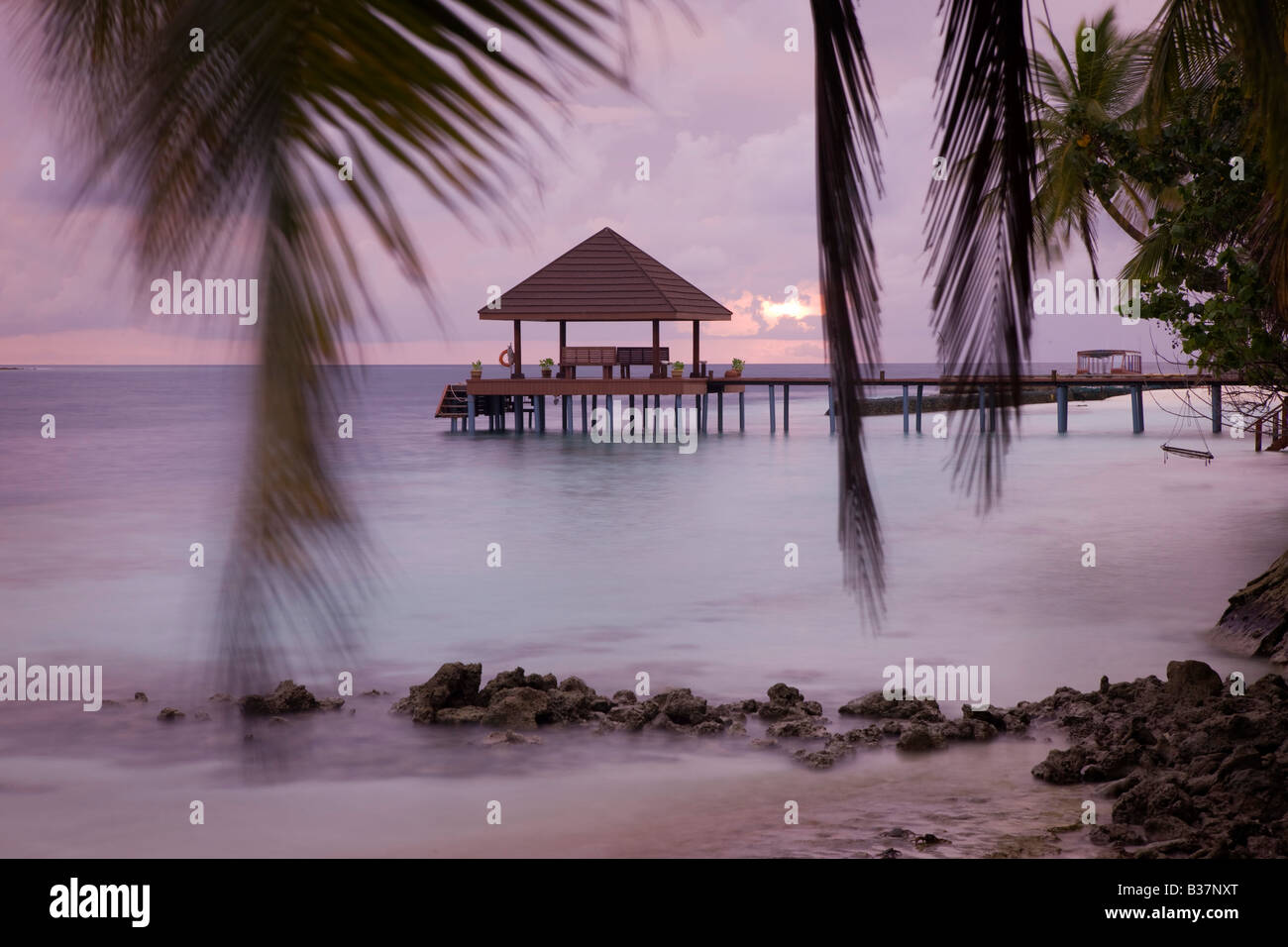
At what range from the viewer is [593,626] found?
9094 mm

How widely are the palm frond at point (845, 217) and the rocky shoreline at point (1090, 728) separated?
302 cm

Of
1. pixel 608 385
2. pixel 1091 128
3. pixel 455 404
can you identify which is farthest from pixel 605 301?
pixel 1091 128

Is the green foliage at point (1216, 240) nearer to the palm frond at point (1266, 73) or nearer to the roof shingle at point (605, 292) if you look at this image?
the palm frond at point (1266, 73)

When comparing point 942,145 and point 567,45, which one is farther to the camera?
point 942,145

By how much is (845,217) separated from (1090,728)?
15.6 ft

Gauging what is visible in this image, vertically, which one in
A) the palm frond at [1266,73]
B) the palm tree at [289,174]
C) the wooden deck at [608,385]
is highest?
the wooden deck at [608,385]

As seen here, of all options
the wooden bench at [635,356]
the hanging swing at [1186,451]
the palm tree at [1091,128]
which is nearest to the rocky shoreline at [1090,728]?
the palm tree at [1091,128]

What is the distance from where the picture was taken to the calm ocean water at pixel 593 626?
181 inches

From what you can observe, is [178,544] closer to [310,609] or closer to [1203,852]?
[1203,852]

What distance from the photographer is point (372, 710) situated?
6.18 meters

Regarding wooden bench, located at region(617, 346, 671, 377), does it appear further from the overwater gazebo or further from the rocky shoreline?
the rocky shoreline

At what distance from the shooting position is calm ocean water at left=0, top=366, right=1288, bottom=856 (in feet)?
15.1

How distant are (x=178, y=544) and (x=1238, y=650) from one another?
1100 cm
